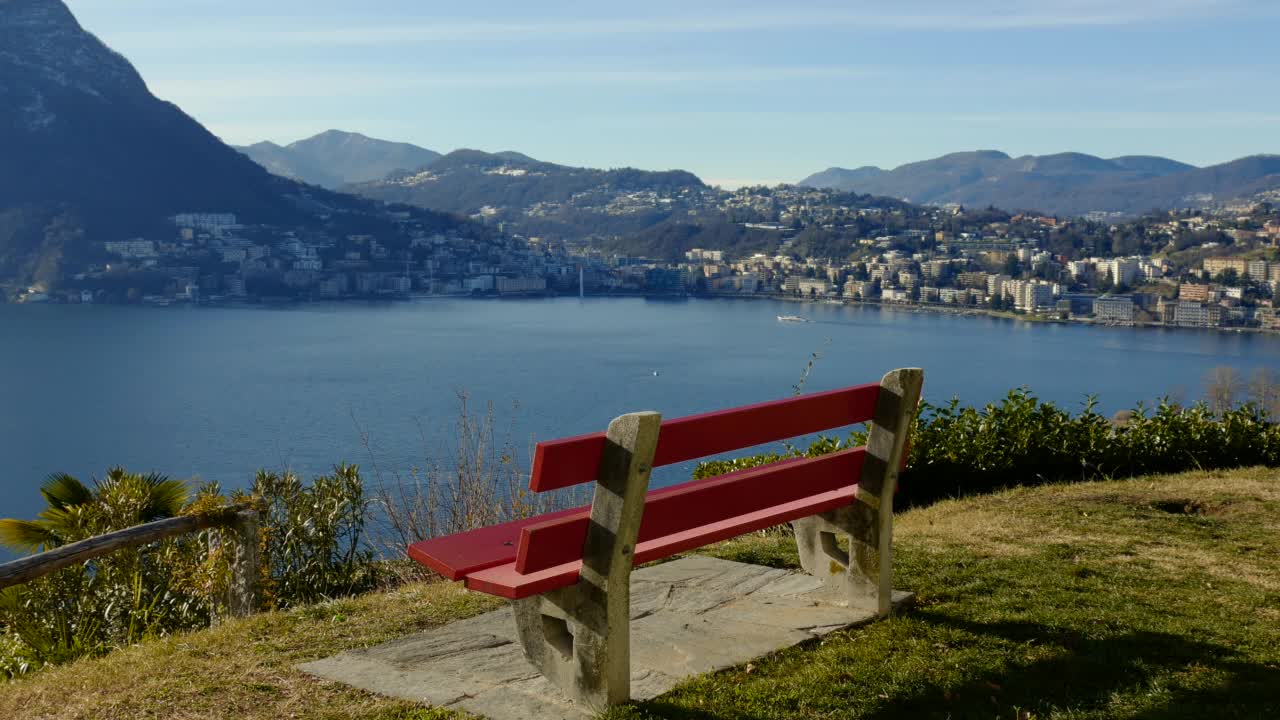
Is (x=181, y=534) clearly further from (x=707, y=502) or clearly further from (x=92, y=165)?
(x=92, y=165)

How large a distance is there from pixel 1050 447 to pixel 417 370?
54561mm

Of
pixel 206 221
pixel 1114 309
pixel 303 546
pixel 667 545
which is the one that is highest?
pixel 206 221

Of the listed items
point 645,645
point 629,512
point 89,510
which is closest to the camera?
point 629,512

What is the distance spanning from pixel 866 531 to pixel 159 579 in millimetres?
3351

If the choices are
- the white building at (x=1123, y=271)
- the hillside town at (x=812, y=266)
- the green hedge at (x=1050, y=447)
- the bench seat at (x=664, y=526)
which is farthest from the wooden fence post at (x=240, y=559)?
the white building at (x=1123, y=271)

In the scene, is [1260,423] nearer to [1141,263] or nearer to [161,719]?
[161,719]

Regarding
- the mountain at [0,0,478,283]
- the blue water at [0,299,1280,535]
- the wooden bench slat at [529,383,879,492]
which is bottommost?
the blue water at [0,299,1280,535]

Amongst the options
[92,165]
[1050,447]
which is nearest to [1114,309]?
[1050,447]

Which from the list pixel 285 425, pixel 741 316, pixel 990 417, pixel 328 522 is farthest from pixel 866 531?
pixel 741 316

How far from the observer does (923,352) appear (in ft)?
227

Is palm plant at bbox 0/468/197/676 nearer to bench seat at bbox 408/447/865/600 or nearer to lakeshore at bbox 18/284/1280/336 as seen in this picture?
bench seat at bbox 408/447/865/600

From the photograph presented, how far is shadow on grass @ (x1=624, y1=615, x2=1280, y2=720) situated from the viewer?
2.92m

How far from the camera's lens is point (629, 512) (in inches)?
108

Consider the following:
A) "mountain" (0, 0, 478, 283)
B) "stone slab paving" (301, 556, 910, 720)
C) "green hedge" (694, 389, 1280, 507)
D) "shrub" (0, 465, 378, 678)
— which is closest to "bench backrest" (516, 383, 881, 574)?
→ "stone slab paving" (301, 556, 910, 720)
